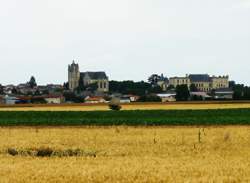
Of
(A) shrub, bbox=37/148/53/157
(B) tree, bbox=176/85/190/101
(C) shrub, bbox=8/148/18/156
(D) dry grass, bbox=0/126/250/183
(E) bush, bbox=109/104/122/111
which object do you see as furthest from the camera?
(B) tree, bbox=176/85/190/101

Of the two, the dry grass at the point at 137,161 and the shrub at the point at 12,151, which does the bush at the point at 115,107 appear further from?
the shrub at the point at 12,151

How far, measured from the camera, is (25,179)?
18578mm

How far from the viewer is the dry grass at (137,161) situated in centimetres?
1906

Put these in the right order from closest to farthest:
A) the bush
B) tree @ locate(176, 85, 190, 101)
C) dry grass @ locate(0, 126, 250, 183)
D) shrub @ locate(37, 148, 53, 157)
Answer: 1. dry grass @ locate(0, 126, 250, 183)
2. shrub @ locate(37, 148, 53, 157)
3. the bush
4. tree @ locate(176, 85, 190, 101)

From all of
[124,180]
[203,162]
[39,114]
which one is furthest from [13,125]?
[124,180]

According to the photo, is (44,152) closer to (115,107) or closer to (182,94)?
(115,107)

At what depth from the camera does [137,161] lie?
2361 cm

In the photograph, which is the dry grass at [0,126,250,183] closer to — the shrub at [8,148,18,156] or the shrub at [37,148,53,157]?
the shrub at [8,148,18,156]

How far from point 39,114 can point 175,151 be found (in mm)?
43343

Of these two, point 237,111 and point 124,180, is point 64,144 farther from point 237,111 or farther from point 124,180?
point 237,111

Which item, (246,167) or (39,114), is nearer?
(246,167)

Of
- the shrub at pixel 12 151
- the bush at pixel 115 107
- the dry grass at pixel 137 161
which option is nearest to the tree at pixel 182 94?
the bush at pixel 115 107

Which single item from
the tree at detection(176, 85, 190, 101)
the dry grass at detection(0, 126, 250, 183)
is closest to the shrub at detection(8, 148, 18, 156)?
the dry grass at detection(0, 126, 250, 183)

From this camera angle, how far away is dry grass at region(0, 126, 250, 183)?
62.5ft
